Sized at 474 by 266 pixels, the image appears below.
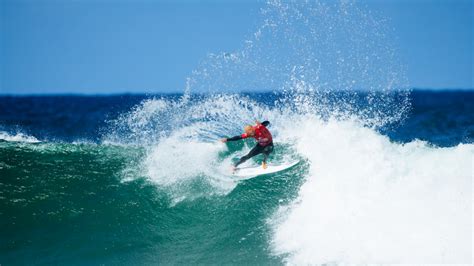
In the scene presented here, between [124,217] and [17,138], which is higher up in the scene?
[17,138]

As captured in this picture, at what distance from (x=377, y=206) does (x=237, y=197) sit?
302 cm

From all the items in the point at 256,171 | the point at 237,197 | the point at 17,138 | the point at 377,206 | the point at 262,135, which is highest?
the point at 262,135

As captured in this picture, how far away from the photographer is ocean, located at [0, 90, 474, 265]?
7902 millimetres

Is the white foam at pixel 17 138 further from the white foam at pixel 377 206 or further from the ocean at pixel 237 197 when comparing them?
the white foam at pixel 377 206

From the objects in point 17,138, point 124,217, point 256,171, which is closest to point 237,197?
point 256,171

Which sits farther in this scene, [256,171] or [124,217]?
[256,171]

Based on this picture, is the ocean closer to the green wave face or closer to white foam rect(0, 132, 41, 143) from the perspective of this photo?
the green wave face

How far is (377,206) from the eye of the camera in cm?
835

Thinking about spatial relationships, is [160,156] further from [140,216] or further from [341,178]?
[341,178]

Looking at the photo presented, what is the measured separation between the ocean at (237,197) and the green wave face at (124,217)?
30mm

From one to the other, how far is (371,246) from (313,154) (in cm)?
297

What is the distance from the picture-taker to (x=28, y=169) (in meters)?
11.9

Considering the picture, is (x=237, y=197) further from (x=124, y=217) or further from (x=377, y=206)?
(x=377, y=206)

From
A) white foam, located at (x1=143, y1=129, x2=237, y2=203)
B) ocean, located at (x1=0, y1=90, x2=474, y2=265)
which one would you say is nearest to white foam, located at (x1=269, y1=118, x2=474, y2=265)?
ocean, located at (x1=0, y1=90, x2=474, y2=265)
